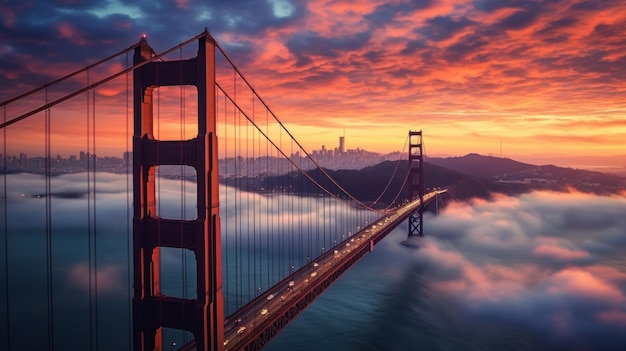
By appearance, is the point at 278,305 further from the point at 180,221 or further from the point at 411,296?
the point at 411,296

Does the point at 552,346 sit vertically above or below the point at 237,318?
below

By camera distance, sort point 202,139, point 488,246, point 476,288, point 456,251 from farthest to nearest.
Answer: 1. point 488,246
2. point 456,251
3. point 476,288
4. point 202,139

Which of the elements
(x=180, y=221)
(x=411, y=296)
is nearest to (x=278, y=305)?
(x=180, y=221)

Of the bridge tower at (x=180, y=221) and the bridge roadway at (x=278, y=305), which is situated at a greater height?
the bridge tower at (x=180, y=221)

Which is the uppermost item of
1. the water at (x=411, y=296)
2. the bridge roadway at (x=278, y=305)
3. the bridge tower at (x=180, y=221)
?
the bridge tower at (x=180, y=221)

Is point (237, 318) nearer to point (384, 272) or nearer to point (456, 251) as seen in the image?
point (384, 272)

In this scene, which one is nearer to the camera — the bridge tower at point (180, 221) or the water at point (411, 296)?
the bridge tower at point (180, 221)

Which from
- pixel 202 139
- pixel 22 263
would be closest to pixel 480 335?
pixel 202 139
